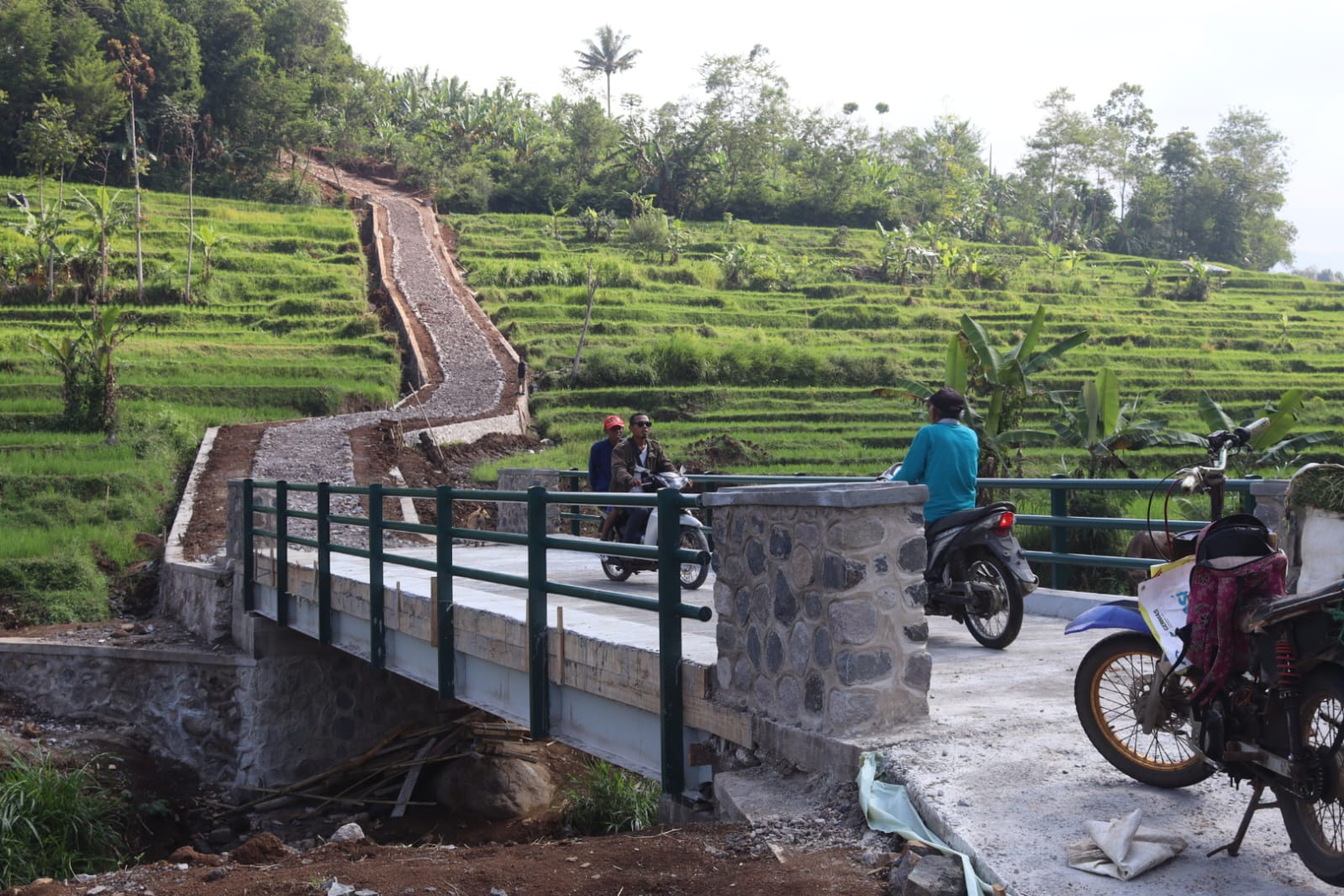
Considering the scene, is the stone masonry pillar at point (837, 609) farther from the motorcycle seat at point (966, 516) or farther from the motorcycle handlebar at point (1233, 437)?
the motorcycle seat at point (966, 516)

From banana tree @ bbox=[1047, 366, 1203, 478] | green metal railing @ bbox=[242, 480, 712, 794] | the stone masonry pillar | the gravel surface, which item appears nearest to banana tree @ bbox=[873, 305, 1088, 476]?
banana tree @ bbox=[1047, 366, 1203, 478]

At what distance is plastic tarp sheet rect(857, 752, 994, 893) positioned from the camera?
13.7ft

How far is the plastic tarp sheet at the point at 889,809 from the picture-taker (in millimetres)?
4176

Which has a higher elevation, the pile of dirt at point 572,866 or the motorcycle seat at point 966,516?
the motorcycle seat at point 966,516

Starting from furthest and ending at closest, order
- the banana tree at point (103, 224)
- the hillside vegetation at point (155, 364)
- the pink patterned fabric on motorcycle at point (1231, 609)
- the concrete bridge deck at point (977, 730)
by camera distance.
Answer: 1. the banana tree at point (103, 224)
2. the hillside vegetation at point (155, 364)
3. the pink patterned fabric on motorcycle at point (1231, 609)
4. the concrete bridge deck at point (977, 730)

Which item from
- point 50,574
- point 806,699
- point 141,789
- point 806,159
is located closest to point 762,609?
point 806,699

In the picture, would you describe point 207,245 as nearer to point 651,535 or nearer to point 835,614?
point 651,535

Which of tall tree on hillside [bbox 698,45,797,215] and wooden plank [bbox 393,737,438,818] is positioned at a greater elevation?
tall tree on hillside [bbox 698,45,797,215]

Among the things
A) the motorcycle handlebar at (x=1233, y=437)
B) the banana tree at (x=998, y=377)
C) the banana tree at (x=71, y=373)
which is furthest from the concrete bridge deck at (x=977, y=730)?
the banana tree at (x=71, y=373)

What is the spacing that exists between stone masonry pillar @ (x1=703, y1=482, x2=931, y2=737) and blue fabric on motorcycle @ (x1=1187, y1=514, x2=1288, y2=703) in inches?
47.4

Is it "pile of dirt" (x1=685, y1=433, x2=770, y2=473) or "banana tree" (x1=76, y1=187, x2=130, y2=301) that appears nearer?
"pile of dirt" (x1=685, y1=433, x2=770, y2=473)

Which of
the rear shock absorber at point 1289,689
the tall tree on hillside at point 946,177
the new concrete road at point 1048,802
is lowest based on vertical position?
the new concrete road at point 1048,802

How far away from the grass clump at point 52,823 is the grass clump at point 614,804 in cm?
403

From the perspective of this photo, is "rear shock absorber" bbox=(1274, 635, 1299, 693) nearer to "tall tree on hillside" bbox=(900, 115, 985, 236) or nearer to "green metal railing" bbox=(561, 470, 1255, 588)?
"green metal railing" bbox=(561, 470, 1255, 588)
